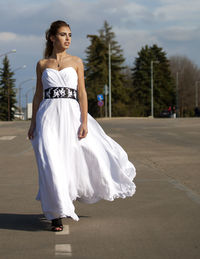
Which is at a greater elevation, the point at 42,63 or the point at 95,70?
the point at 95,70

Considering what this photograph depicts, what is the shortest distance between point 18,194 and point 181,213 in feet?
8.65

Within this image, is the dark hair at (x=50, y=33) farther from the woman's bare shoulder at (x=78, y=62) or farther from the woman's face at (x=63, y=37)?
the woman's bare shoulder at (x=78, y=62)

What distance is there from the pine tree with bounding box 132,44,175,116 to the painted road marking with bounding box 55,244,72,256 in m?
99.1

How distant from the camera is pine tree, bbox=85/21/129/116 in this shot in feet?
311

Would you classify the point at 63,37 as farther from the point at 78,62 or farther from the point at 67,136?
the point at 67,136

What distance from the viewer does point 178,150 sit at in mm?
16469

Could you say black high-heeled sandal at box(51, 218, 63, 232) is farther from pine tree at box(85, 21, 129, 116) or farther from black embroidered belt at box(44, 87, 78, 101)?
pine tree at box(85, 21, 129, 116)

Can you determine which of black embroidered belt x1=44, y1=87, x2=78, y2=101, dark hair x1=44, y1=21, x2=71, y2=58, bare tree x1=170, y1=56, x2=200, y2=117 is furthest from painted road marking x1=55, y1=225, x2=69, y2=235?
bare tree x1=170, y1=56, x2=200, y2=117

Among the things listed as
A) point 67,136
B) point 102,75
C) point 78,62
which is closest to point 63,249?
point 67,136

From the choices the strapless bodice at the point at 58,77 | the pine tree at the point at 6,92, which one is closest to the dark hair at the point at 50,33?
the strapless bodice at the point at 58,77

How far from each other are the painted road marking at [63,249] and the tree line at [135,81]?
8636 centimetres

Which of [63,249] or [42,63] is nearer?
[63,249]

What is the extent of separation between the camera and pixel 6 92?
124 m

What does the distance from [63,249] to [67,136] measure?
1.28 m
